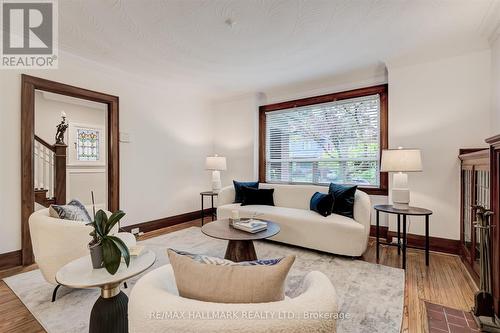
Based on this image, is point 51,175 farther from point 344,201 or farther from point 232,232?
point 344,201

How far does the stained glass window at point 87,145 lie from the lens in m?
5.55

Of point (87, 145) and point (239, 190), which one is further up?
point (87, 145)

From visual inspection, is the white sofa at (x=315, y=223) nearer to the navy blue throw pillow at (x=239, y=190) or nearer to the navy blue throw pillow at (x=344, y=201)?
the navy blue throw pillow at (x=344, y=201)

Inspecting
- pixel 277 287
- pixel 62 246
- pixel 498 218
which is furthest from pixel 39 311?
pixel 498 218

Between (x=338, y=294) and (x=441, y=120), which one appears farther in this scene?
(x=441, y=120)

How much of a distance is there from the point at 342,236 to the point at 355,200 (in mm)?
527

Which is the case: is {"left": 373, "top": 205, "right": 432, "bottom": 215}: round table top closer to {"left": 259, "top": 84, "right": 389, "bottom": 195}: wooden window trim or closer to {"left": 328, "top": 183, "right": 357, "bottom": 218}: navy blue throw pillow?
{"left": 328, "top": 183, "right": 357, "bottom": 218}: navy blue throw pillow

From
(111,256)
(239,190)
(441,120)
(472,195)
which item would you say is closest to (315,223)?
(239,190)

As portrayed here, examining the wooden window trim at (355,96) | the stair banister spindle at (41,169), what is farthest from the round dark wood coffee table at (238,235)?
the stair banister spindle at (41,169)

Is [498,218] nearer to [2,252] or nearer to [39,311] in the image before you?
[39,311]

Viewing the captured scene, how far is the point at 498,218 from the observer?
1690mm

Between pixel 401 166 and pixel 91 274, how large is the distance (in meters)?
3.04

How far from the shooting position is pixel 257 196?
155 inches

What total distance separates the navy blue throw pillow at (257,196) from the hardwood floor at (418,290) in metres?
1.60
